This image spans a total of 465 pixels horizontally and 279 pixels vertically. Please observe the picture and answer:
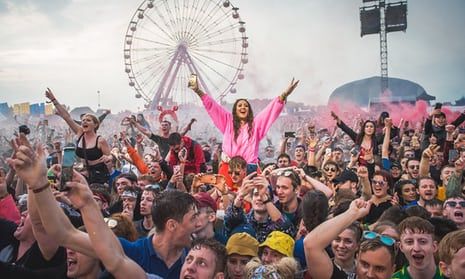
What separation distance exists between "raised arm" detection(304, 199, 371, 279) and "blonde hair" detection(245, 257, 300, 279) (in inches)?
4.2

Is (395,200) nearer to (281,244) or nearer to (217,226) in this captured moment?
(217,226)

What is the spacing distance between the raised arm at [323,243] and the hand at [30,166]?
1.48 metres

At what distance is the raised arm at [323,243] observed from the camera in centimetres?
277

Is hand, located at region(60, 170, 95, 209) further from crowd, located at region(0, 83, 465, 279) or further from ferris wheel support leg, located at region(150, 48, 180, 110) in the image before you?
ferris wheel support leg, located at region(150, 48, 180, 110)

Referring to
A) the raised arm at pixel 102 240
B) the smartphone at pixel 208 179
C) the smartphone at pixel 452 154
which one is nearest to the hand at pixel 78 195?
the raised arm at pixel 102 240

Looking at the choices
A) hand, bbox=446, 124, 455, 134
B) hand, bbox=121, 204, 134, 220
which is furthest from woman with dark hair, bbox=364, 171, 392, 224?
hand, bbox=446, 124, 455, 134

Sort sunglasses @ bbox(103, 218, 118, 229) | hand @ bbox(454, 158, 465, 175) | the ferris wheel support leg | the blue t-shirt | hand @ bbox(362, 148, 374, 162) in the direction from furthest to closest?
the ferris wheel support leg
hand @ bbox(362, 148, 374, 162)
hand @ bbox(454, 158, 465, 175)
sunglasses @ bbox(103, 218, 118, 229)
the blue t-shirt

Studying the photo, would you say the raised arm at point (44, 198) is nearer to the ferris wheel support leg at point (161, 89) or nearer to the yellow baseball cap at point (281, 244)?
the yellow baseball cap at point (281, 244)

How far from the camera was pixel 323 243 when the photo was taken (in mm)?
2770

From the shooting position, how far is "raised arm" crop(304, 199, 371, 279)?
9.08ft

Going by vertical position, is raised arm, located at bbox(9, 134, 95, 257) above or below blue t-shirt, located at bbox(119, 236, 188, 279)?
above

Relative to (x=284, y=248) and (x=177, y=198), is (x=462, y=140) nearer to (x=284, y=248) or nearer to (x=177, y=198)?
(x=284, y=248)

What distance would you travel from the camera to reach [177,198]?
2848mm

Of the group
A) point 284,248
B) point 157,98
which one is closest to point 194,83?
point 284,248
